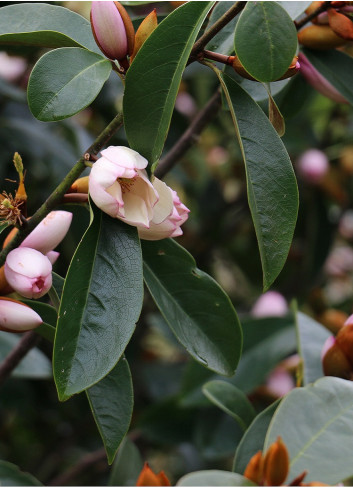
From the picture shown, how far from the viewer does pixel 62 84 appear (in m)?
0.60

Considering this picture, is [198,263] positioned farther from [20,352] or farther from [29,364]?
[20,352]

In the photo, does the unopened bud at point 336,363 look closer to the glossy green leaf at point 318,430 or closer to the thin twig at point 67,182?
the glossy green leaf at point 318,430

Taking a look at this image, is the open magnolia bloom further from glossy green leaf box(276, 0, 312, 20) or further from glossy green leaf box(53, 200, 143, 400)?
glossy green leaf box(276, 0, 312, 20)

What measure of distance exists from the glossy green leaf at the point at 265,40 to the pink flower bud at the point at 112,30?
103 mm

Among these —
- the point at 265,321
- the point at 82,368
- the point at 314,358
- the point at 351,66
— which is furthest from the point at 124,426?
the point at 265,321

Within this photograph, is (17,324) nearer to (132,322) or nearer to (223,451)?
(132,322)

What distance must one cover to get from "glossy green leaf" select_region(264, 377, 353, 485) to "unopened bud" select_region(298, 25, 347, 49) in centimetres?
43

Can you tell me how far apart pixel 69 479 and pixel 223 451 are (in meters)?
0.28

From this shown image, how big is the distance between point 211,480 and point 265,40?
344 mm

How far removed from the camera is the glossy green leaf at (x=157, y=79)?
59 cm

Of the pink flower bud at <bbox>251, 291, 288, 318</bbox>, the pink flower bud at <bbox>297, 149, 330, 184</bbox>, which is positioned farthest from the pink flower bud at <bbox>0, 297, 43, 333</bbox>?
the pink flower bud at <bbox>297, 149, 330, 184</bbox>

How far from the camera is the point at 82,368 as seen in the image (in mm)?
563

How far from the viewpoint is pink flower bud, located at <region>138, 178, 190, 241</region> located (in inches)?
24.2

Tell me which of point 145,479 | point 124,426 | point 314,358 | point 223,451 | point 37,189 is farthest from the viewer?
point 37,189
